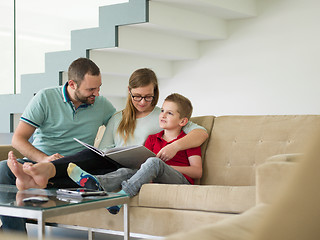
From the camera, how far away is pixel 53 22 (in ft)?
13.6

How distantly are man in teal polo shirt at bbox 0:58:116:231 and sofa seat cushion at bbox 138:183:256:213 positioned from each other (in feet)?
2.37

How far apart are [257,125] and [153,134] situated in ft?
1.86

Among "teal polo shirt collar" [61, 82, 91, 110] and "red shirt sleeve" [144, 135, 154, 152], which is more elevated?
"teal polo shirt collar" [61, 82, 91, 110]

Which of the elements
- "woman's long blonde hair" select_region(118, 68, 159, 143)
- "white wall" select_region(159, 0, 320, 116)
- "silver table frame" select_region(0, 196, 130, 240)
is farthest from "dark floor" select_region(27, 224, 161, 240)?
"white wall" select_region(159, 0, 320, 116)

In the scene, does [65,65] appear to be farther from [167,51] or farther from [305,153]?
[305,153]

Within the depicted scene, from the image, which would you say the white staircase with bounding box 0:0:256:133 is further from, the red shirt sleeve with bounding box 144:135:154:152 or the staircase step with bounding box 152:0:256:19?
the red shirt sleeve with bounding box 144:135:154:152

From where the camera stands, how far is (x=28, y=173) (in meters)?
2.18

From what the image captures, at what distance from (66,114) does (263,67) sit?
1866 millimetres

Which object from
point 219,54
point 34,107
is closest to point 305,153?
point 34,107

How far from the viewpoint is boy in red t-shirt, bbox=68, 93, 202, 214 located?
233 cm

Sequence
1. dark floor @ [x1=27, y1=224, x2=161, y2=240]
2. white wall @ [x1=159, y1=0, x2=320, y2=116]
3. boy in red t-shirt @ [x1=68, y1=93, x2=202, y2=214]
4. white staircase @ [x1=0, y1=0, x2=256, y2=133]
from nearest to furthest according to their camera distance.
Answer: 1. boy in red t-shirt @ [x1=68, y1=93, x2=202, y2=214]
2. dark floor @ [x1=27, y1=224, x2=161, y2=240]
3. white staircase @ [x1=0, y1=0, x2=256, y2=133]
4. white wall @ [x1=159, y1=0, x2=320, y2=116]

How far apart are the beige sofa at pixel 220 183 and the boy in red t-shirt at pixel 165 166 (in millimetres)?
72

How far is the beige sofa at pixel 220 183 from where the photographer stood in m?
2.22

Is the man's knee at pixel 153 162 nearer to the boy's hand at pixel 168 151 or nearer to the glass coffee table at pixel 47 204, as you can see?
the boy's hand at pixel 168 151
